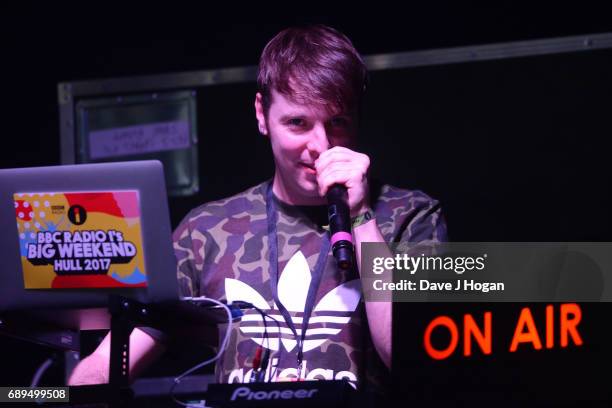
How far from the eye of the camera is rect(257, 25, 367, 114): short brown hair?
6.55ft

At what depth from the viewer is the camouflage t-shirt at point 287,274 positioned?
194 cm

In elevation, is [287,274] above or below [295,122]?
below

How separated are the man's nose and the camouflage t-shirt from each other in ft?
0.74

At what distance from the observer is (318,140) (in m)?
1.98

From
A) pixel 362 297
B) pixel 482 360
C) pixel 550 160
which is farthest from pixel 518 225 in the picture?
pixel 482 360

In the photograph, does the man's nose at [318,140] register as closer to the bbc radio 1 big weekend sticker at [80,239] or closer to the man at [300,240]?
the man at [300,240]

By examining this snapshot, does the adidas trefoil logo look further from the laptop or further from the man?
the laptop

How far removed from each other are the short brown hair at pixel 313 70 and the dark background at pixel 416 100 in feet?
2.55

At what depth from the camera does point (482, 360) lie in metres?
1.21

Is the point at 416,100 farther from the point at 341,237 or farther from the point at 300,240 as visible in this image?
the point at 341,237

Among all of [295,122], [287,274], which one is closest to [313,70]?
[295,122]

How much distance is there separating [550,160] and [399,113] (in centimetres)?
56

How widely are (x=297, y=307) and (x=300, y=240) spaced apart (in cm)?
20

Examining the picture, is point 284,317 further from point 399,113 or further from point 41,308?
point 399,113
